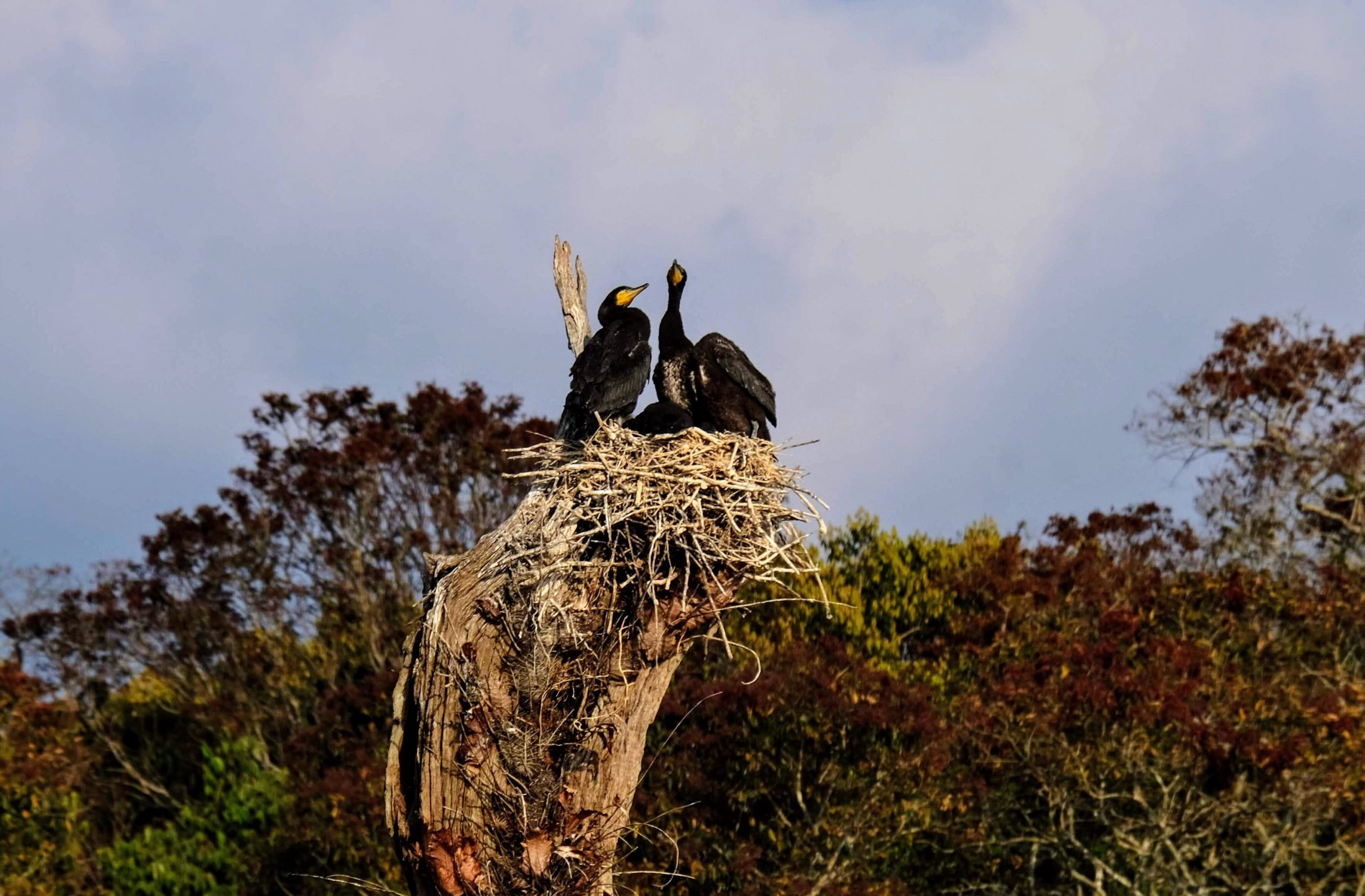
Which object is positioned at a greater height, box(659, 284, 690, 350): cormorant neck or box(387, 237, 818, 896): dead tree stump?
box(659, 284, 690, 350): cormorant neck

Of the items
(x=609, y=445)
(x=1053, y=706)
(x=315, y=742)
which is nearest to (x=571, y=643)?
(x=609, y=445)

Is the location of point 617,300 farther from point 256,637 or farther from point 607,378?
point 256,637

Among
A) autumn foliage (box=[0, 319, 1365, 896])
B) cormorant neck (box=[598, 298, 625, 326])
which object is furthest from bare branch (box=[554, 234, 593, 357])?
autumn foliage (box=[0, 319, 1365, 896])

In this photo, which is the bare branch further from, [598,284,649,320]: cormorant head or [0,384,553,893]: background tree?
[0,384,553,893]: background tree

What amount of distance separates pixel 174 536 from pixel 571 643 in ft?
66.7

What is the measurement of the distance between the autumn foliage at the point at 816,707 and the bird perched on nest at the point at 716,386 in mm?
5623

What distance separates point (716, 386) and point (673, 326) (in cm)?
67

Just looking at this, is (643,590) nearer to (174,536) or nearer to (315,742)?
(315,742)

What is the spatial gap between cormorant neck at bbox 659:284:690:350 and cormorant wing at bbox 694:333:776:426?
0.19m

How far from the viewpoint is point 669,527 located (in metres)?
9.46

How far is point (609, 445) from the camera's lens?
10.1m

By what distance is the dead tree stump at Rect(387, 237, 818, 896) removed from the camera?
31.5ft

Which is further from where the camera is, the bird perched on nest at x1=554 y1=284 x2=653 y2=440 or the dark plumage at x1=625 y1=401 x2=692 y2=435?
the bird perched on nest at x1=554 y1=284 x2=653 y2=440

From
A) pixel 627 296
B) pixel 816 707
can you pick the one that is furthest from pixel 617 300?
pixel 816 707
